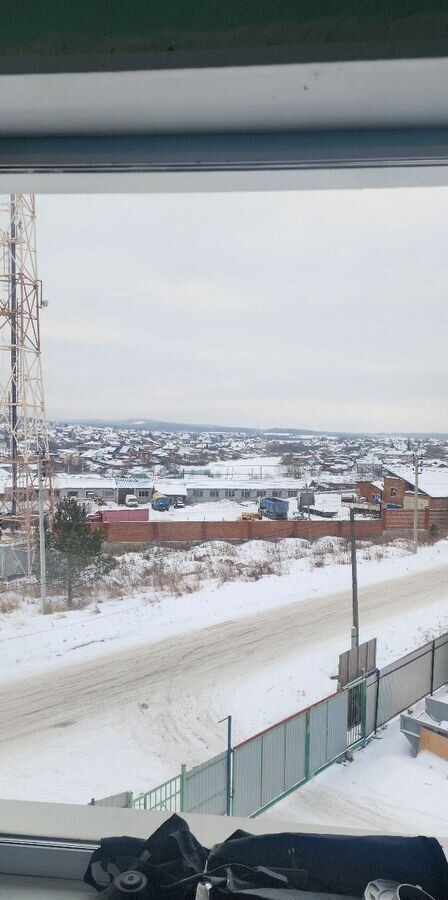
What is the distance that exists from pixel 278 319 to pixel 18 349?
663 mm

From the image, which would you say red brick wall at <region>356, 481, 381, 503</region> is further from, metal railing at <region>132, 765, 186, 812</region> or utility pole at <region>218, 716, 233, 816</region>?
metal railing at <region>132, 765, 186, 812</region>

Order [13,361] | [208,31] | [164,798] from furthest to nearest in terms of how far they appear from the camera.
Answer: [13,361], [164,798], [208,31]

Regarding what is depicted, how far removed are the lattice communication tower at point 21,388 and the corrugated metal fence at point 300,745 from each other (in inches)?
25.3

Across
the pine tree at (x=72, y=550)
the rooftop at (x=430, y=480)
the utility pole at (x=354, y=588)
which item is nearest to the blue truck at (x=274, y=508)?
the utility pole at (x=354, y=588)

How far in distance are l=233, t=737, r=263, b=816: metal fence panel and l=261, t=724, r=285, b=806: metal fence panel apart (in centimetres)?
1

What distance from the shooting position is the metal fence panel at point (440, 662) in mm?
1322

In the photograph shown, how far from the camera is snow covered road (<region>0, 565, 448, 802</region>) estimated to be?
126cm

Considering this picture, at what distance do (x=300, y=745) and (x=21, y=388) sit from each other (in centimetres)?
108

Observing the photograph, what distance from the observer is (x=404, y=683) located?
1313 millimetres

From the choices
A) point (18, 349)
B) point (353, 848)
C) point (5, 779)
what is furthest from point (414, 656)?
point (18, 349)

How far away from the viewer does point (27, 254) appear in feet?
4.77

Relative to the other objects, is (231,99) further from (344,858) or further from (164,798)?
(164,798)

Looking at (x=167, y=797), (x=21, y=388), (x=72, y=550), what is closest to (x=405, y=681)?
(x=167, y=797)

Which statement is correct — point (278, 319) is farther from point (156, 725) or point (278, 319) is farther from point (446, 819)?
point (446, 819)
